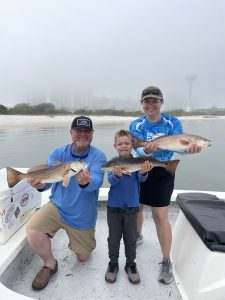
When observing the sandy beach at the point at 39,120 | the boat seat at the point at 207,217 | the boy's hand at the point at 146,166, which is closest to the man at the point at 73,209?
the boy's hand at the point at 146,166

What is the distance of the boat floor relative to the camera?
303cm

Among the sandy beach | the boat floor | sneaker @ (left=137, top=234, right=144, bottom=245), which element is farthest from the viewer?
the sandy beach

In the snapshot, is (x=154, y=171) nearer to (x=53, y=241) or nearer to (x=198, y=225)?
(x=198, y=225)

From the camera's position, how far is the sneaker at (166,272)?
10.3 ft

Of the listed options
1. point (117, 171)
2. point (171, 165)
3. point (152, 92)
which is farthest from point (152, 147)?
point (152, 92)

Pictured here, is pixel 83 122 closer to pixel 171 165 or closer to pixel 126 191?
pixel 126 191

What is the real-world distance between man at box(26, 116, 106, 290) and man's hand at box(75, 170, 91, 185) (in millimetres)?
196

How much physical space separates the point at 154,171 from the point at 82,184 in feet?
2.62

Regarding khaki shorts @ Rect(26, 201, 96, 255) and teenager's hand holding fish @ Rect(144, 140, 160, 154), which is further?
khaki shorts @ Rect(26, 201, 96, 255)

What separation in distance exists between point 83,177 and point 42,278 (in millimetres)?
1137

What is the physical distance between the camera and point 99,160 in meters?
3.36

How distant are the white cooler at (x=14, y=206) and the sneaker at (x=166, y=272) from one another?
1.65 metres

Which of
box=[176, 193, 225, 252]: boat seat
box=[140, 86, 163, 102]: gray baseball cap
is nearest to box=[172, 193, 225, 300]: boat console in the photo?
box=[176, 193, 225, 252]: boat seat

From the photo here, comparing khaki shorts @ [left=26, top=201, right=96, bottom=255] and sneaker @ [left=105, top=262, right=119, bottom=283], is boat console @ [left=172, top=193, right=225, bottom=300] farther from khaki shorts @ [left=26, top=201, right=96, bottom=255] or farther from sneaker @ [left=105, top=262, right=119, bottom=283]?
khaki shorts @ [left=26, top=201, right=96, bottom=255]
